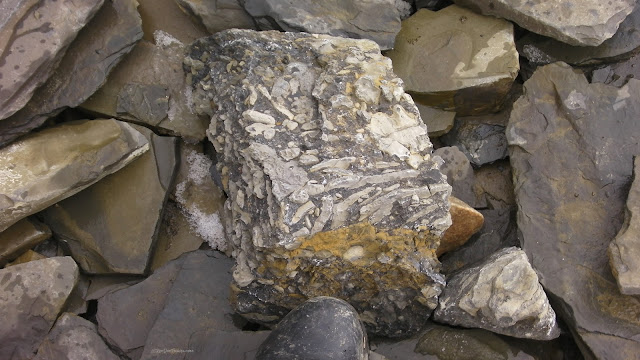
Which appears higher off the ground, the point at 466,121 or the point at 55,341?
the point at 466,121

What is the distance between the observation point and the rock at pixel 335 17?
2.87m

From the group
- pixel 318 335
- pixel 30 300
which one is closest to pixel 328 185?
pixel 318 335

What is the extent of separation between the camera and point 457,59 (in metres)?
3.13

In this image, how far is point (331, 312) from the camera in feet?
7.15

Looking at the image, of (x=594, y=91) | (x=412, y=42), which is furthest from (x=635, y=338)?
(x=412, y=42)

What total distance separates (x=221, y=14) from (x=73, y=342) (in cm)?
174

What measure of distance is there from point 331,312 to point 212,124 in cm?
103

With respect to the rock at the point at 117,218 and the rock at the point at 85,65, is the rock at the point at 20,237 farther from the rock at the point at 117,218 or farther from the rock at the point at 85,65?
the rock at the point at 85,65

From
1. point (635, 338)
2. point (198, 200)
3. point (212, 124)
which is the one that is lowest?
point (635, 338)

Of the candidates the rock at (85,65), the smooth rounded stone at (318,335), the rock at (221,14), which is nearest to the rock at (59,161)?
the rock at (85,65)

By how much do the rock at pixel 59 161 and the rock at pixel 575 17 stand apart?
2078mm

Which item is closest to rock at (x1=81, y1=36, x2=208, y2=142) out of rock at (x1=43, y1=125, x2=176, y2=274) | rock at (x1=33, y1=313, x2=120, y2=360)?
rock at (x1=43, y1=125, x2=176, y2=274)

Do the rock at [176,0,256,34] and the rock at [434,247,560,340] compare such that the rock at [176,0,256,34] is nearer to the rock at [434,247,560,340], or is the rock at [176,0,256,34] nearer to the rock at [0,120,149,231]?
the rock at [0,120,149,231]

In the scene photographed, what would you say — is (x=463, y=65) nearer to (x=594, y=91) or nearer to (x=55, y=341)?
(x=594, y=91)
